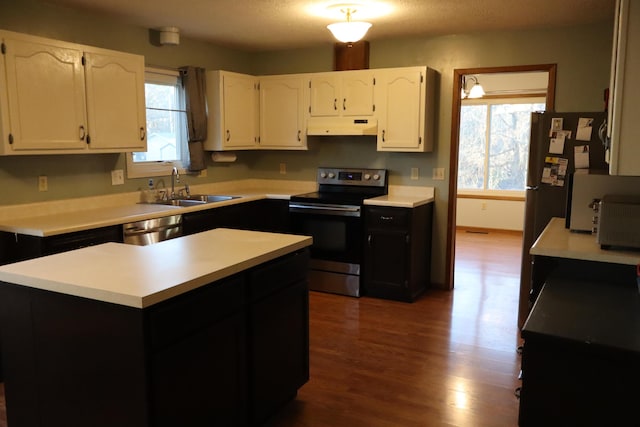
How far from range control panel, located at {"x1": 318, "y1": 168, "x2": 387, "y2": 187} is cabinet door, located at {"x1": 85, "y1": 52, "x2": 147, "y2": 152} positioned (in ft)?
6.39

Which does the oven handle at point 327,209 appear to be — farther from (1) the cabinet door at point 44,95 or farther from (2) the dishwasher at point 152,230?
(1) the cabinet door at point 44,95

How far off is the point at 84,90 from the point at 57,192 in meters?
0.78

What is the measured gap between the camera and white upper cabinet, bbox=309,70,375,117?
15.7ft

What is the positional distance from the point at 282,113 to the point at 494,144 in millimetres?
4288

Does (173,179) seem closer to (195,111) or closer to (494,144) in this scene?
(195,111)

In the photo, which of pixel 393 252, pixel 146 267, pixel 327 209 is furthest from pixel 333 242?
pixel 146 267

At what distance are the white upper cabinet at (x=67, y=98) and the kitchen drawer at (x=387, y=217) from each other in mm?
1934

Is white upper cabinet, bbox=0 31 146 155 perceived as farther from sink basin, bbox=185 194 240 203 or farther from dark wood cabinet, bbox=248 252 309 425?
dark wood cabinet, bbox=248 252 309 425

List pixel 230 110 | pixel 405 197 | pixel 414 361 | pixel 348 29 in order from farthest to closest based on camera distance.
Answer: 1. pixel 230 110
2. pixel 405 197
3. pixel 348 29
4. pixel 414 361

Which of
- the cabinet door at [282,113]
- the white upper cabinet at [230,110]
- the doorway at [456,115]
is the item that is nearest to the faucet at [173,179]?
the white upper cabinet at [230,110]

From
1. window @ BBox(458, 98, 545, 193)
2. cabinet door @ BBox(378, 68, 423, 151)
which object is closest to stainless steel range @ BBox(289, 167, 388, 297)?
cabinet door @ BBox(378, 68, 423, 151)

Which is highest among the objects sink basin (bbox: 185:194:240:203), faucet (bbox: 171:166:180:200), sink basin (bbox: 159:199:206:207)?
faucet (bbox: 171:166:180:200)

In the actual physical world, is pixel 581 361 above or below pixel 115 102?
below

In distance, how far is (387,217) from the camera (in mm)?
4527
